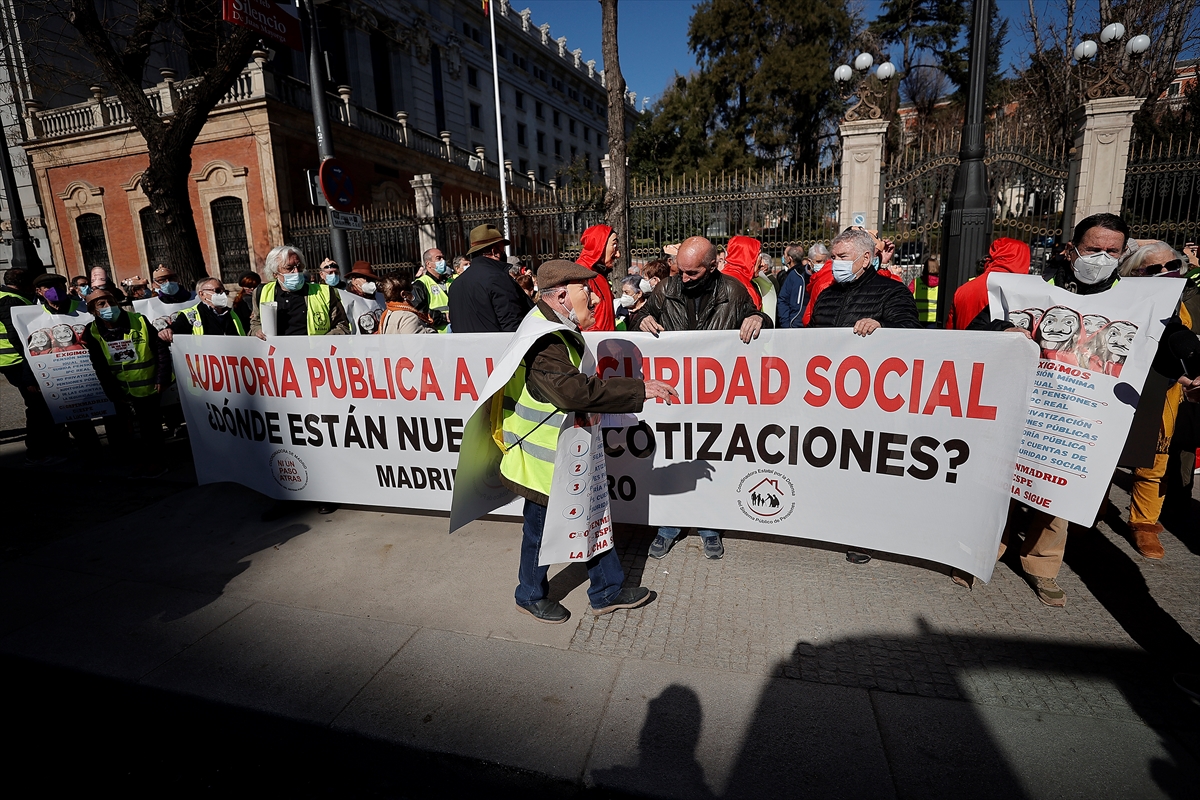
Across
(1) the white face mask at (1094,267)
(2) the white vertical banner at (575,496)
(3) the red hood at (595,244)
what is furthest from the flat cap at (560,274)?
(1) the white face mask at (1094,267)

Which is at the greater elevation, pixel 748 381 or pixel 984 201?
pixel 984 201

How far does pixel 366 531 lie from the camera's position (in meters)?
4.40

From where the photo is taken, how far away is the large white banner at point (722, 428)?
10.1ft

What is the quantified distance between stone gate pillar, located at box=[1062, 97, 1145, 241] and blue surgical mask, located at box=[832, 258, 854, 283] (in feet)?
40.5

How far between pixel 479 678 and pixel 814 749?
1414 millimetres

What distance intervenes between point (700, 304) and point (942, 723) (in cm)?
242

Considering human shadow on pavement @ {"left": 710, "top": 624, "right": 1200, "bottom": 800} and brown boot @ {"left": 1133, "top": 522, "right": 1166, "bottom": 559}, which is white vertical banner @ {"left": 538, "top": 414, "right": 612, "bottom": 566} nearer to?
human shadow on pavement @ {"left": 710, "top": 624, "right": 1200, "bottom": 800}

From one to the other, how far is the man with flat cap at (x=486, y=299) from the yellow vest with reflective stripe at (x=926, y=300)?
19.9 feet

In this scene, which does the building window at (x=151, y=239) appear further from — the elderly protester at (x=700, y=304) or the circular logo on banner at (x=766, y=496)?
the circular logo on banner at (x=766, y=496)

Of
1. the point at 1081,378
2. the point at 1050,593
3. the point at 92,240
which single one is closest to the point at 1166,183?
the point at 1081,378

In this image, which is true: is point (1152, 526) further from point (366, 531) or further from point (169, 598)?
point (169, 598)

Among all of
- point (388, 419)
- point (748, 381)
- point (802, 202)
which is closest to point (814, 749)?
point (748, 381)

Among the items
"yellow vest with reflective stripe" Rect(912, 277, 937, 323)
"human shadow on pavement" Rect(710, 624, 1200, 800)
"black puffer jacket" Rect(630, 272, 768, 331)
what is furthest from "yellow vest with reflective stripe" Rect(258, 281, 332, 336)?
"yellow vest with reflective stripe" Rect(912, 277, 937, 323)

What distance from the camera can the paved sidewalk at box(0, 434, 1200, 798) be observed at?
223 cm
